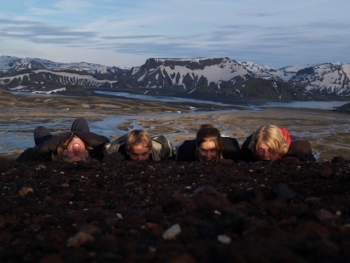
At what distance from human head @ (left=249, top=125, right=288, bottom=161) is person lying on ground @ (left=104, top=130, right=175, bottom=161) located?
5.97 ft

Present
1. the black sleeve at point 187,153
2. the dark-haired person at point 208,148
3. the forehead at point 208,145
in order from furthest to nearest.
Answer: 1. the black sleeve at point 187,153
2. the forehead at point 208,145
3. the dark-haired person at point 208,148

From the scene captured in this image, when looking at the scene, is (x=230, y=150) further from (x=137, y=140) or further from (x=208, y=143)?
(x=137, y=140)

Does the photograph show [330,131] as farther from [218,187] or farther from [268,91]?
[268,91]

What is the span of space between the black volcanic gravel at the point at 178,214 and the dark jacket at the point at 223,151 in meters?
0.88

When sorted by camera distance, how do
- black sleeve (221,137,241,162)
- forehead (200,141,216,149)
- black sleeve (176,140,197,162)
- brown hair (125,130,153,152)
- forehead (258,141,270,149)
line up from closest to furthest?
1. forehead (258,141,270,149)
2. forehead (200,141,216,149)
3. brown hair (125,130,153,152)
4. black sleeve (221,137,241,162)
5. black sleeve (176,140,197,162)

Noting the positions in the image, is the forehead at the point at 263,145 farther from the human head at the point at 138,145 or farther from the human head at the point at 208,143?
the human head at the point at 138,145

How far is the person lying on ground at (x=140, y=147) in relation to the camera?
8359 mm

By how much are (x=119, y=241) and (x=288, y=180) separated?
3408 mm

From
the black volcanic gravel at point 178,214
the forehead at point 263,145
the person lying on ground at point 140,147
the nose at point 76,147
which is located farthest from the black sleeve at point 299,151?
the nose at point 76,147

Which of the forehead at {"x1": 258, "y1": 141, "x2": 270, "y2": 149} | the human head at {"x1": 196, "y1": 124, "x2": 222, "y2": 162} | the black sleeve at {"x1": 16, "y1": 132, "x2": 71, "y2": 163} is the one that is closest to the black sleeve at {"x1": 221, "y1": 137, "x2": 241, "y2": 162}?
the human head at {"x1": 196, "y1": 124, "x2": 222, "y2": 162}

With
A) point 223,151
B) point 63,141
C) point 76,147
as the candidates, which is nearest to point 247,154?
point 223,151

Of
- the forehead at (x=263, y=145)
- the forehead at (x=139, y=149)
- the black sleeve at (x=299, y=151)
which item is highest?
the forehead at (x=263, y=145)

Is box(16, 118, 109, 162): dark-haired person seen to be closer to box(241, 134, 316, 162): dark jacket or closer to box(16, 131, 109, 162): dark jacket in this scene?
box(16, 131, 109, 162): dark jacket

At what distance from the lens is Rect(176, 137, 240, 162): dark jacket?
872 centimetres
